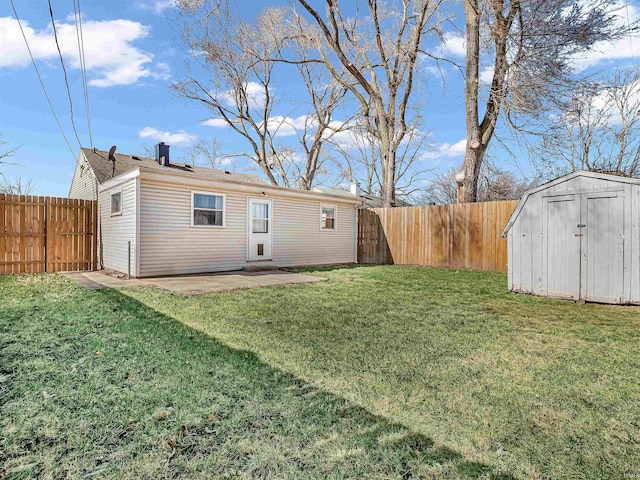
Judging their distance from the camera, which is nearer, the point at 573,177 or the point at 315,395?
the point at 315,395

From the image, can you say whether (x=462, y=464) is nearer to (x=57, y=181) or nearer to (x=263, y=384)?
(x=263, y=384)

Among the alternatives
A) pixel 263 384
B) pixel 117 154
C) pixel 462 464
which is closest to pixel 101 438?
pixel 263 384

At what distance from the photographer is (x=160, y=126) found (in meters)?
16.3

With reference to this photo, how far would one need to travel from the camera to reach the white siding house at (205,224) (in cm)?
767

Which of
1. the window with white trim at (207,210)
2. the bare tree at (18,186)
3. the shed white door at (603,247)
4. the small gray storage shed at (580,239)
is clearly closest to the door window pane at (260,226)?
the window with white trim at (207,210)

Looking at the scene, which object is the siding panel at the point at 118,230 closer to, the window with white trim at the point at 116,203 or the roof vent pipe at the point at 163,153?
the window with white trim at the point at 116,203

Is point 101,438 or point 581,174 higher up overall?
→ point 581,174

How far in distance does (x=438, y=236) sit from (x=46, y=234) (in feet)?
35.9

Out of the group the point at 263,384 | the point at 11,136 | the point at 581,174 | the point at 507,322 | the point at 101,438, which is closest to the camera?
the point at 101,438

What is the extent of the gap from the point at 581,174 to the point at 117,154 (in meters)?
15.1

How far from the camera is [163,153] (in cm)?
1277

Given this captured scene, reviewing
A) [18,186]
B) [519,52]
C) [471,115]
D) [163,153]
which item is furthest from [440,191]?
[18,186]

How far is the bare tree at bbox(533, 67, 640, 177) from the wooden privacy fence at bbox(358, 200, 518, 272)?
12.0 ft

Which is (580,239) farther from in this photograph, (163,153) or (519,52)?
(163,153)
